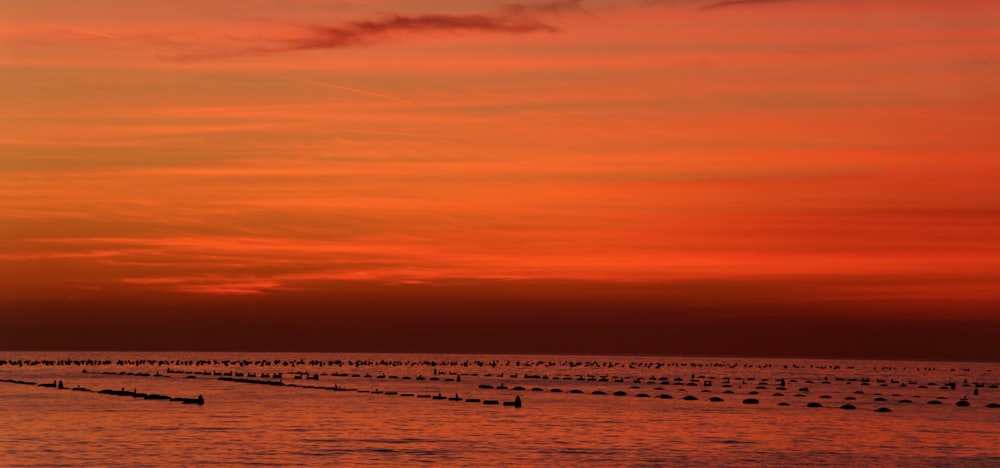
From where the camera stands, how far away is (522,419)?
120m

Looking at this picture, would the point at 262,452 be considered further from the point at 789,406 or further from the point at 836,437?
the point at 789,406

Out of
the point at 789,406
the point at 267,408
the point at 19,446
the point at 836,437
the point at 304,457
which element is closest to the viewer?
the point at 304,457

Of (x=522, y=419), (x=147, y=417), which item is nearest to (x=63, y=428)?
(x=147, y=417)

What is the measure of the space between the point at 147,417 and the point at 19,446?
26.7 metres

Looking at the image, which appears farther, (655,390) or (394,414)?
(655,390)

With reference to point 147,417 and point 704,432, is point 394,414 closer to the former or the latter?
point 147,417

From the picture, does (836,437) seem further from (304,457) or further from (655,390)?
(655,390)

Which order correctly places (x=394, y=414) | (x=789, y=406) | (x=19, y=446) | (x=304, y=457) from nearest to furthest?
Answer: (x=304, y=457) → (x=19, y=446) → (x=394, y=414) → (x=789, y=406)

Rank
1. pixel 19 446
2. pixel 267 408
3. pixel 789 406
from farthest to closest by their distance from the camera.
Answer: pixel 789 406 < pixel 267 408 < pixel 19 446

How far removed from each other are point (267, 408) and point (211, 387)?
58.6 m

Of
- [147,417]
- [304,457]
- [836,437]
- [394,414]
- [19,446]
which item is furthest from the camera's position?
[394,414]

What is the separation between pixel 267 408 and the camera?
134 metres

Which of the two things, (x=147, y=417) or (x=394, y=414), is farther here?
(x=394, y=414)

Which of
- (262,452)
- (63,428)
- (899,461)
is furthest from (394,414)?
(899,461)
